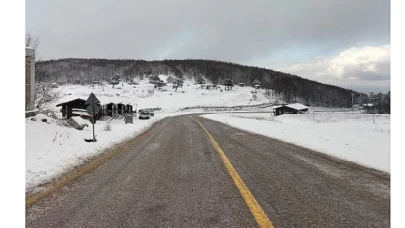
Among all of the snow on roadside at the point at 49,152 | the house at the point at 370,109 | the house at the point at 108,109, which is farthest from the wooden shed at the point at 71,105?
the house at the point at 370,109

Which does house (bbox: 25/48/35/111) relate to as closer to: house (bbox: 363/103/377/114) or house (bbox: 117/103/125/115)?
house (bbox: 117/103/125/115)

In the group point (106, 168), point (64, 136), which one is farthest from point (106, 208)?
point (64, 136)

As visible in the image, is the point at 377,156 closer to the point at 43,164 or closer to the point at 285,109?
the point at 43,164

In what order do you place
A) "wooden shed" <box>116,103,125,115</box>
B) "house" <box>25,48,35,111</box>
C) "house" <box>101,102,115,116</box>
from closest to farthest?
"house" <box>25,48,35,111</box>
"house" <box>101,102,115,116</box>
"wooden shed" <box>116,103,125,115</box>

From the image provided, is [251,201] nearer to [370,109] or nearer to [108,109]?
[108,109]

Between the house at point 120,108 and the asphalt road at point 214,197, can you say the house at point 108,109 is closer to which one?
the house at point 120,108

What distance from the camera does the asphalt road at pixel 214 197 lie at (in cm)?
399

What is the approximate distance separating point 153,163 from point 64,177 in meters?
2.32

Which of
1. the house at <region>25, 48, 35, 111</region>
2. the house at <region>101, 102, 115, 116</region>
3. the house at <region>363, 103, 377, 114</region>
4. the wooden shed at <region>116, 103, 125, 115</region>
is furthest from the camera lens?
the house at <region>363, 103, 377, 114</region>

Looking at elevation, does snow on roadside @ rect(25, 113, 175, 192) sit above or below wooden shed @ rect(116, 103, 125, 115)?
below

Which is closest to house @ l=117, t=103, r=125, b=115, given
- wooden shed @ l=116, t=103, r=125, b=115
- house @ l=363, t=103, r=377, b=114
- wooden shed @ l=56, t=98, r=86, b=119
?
wooden shed @ l=116, t=103, r=125, b=115

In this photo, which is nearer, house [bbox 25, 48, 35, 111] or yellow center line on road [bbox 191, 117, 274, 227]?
yellow center line on road [bbox 191, 117, 274, 227]

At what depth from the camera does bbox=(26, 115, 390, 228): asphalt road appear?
3986 mm

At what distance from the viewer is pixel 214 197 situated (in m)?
5.04
